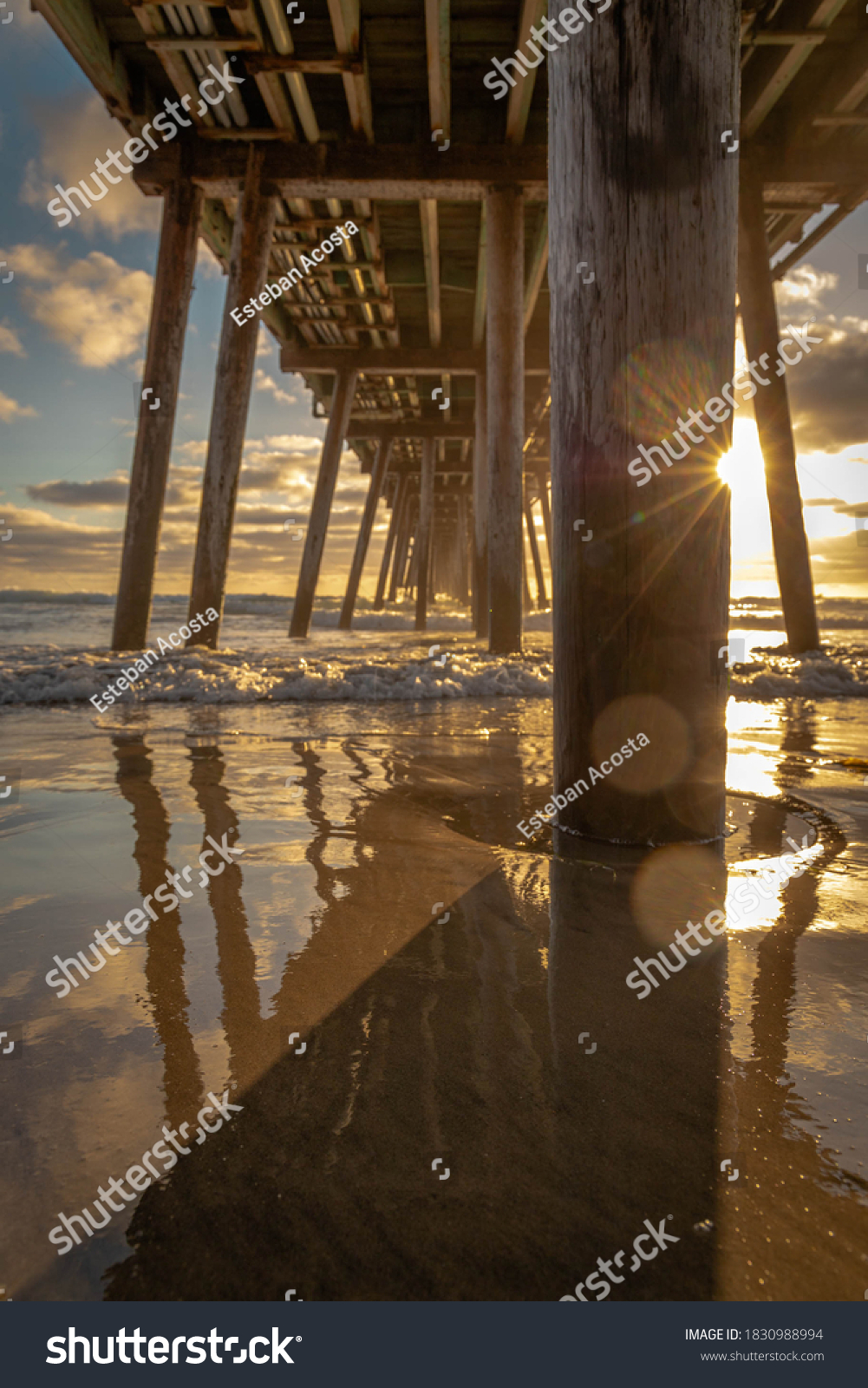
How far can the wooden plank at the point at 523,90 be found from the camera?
6.66 m

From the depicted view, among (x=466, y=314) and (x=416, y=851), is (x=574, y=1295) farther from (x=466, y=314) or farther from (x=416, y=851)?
(x=466, y=314)

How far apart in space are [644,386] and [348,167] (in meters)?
7.74

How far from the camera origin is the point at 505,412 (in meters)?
8.13

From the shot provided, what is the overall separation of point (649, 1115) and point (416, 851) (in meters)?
1.23

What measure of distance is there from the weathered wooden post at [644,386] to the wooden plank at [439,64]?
5532mm

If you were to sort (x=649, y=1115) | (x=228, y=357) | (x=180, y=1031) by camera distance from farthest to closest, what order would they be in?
(x=228, y=357)
(x=180, y=1031)
(x=649, y=1115)

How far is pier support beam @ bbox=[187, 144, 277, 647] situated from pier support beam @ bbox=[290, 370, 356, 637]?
596 cm

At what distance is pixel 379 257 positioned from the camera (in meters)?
10.7

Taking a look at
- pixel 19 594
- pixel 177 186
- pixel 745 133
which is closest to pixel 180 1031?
pixel 177 186
